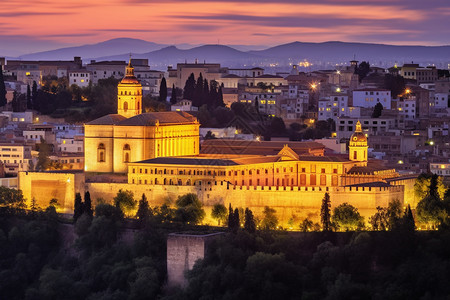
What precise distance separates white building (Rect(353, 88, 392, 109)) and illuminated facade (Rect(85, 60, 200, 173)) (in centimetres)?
2298

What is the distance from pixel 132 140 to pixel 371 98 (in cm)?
2641

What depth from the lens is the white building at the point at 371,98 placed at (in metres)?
83.6

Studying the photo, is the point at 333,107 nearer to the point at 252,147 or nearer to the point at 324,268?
the point at 252,147

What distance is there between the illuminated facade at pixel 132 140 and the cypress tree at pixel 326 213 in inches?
434

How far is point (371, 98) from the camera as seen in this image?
83.8 m

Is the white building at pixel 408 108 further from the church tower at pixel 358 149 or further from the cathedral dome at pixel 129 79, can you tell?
the church tower at pixel 358 149

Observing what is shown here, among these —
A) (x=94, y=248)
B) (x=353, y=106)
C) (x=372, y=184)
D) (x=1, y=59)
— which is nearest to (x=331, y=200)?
(x=372, y=184)

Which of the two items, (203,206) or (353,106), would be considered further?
(353,106)

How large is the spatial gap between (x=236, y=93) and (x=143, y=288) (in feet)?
148

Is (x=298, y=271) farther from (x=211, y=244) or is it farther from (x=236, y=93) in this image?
(x=236, y=93)

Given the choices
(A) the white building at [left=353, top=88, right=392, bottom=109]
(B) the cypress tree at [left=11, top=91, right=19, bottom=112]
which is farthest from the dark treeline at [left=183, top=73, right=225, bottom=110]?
(B) the cypress tree at [left=11, top=91, right=19, bottom=112]

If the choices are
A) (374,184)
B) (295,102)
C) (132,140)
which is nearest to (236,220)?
(374,184)

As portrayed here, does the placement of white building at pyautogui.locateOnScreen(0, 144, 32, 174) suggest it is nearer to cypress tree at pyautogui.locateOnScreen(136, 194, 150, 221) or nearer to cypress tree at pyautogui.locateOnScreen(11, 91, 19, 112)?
cypress tree at pyautogui.locateOnScreen(11, 91, 19, 112)

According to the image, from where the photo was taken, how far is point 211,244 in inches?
1924
